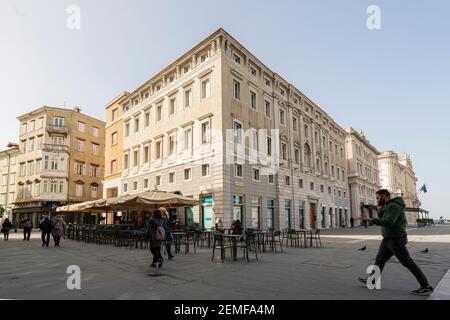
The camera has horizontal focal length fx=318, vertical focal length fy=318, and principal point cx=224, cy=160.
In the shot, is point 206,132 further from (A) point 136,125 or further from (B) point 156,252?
(B) point 156,252

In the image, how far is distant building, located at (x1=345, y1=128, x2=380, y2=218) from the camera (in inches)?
2027

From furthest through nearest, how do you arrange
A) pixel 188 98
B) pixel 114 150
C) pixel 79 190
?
1. pixel 79 190
2. pixel 114 150
3. pixel 188 98

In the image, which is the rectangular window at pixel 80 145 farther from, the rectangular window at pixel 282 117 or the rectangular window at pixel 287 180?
the rectangular window at pixel 287 180

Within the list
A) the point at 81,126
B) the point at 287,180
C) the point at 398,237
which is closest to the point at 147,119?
the point at 287,180

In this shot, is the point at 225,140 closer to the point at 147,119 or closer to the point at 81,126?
Result: the point at 147,119

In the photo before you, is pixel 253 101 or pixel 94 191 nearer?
pixel 253 101

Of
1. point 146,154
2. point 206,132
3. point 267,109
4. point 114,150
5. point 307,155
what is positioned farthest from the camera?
point 114,150

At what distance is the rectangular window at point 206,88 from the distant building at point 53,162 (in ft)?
99.5

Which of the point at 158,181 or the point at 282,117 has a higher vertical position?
the point at 282,117

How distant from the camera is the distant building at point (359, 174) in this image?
51.5m

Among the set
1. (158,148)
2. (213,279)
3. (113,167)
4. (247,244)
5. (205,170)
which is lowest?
(213,279)

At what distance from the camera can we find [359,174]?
5472 cm

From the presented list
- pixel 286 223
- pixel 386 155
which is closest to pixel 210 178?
pixel 286 223

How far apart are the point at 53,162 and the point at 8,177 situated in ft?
39.0
